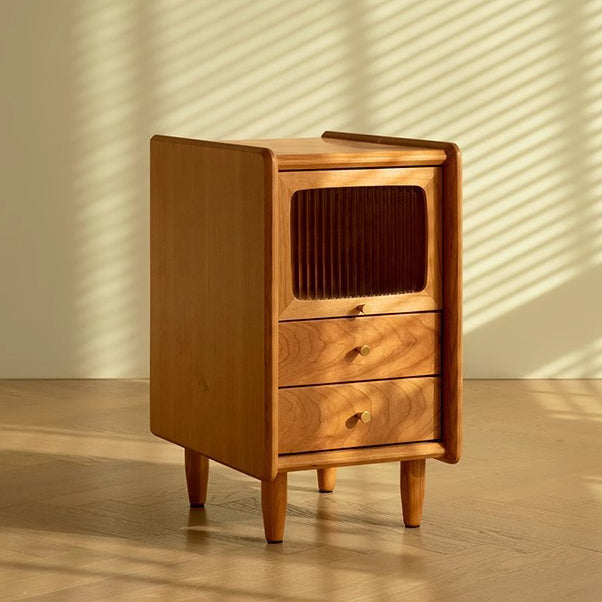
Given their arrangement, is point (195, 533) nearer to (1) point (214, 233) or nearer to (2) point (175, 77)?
(1) point (214, 233)

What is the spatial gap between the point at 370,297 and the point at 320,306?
0.09 m

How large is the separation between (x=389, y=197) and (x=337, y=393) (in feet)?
1.13

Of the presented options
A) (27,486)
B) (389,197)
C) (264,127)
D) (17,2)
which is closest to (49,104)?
(17,2)

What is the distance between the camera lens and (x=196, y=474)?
276 centimetres

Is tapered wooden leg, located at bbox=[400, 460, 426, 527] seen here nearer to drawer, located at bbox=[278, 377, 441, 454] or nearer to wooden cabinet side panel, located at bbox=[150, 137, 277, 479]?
drawer, located at bbox=[278, 377, 441, 454]

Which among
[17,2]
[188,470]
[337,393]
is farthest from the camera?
[17,2]

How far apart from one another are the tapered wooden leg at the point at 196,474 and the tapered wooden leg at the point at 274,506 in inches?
9.4

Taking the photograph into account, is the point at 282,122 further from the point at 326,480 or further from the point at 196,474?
the point at 196,474

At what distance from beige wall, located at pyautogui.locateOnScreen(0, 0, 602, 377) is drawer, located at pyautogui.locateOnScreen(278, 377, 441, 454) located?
1.55 meters

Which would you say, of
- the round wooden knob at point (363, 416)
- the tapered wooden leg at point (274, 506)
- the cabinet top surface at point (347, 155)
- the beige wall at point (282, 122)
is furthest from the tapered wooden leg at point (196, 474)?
the beige wall at point (282, 122)

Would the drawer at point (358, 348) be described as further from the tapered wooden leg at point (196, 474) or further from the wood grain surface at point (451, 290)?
the tapered wooden leg at point (196, 474)

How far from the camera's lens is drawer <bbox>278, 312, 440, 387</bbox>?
248 cm

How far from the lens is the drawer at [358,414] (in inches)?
97.7

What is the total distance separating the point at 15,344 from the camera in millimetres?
4059
